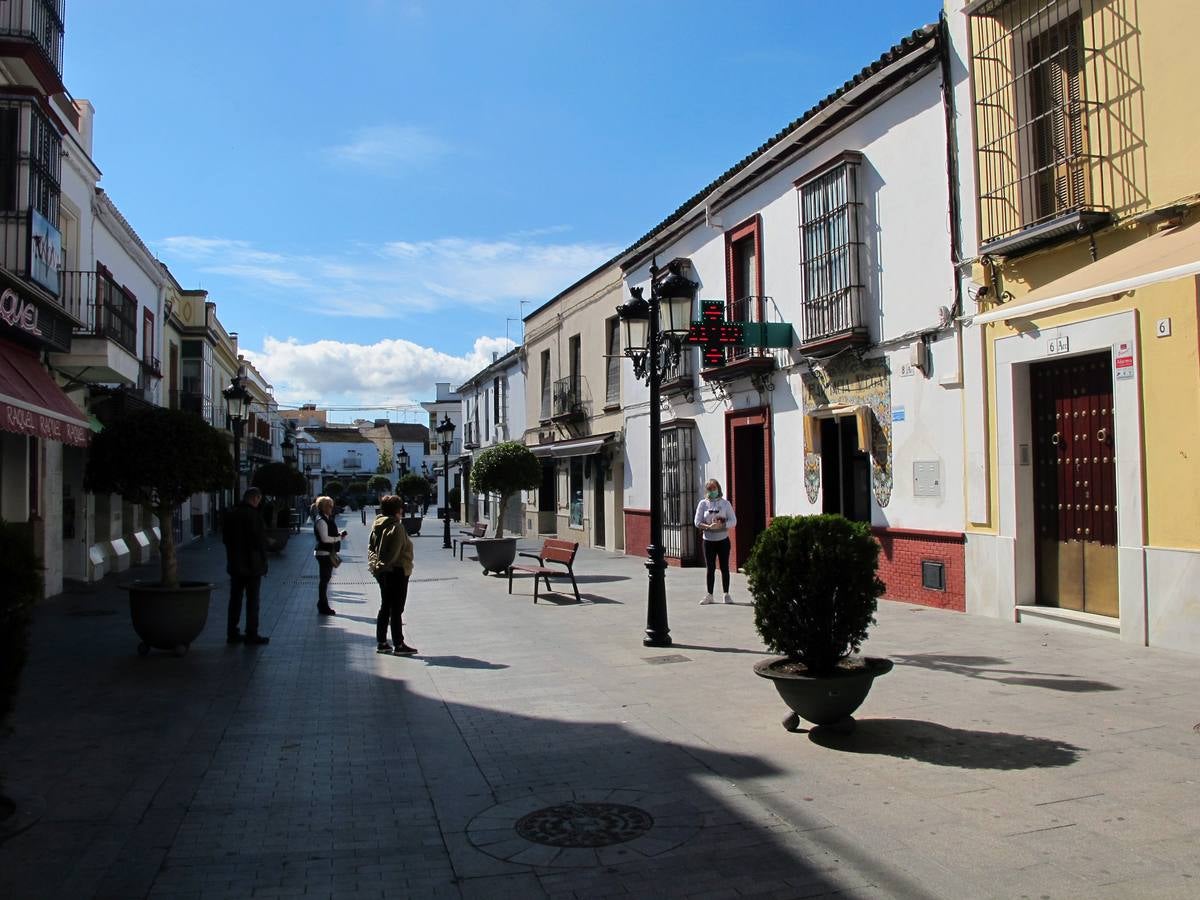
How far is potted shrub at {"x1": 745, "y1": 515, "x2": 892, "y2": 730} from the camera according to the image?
18.5 feet

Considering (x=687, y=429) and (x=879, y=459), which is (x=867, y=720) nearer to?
(x=879, y=459)

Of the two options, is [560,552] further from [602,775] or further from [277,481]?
[277,481]

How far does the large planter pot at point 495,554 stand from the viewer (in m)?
17.5

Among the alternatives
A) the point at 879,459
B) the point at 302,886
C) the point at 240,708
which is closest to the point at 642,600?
the point at 879,459

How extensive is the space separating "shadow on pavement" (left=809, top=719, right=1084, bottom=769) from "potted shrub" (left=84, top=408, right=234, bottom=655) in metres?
6.10

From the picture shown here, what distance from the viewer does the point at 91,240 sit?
53.8 feet

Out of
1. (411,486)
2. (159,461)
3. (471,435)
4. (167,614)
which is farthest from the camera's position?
(411,486)

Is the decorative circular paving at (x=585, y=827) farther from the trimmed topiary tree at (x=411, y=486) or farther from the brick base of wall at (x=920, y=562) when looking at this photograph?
the trimmed topiary tree at (x=411, y=486)

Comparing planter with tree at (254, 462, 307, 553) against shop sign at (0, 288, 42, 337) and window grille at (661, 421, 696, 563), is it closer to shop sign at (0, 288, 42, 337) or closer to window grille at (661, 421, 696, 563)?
window grille at (661, 421, 696, 563)

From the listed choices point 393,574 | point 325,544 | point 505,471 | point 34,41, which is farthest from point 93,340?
point 505,471

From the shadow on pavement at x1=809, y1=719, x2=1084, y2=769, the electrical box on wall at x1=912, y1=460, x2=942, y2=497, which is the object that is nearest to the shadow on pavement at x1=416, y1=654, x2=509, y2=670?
the shadow on pavement at x1=809, y1=719, x2=1084, y2=769

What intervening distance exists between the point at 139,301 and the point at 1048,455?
63.7ft

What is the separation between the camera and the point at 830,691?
18.3 feet

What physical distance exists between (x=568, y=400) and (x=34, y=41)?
54.1ft
